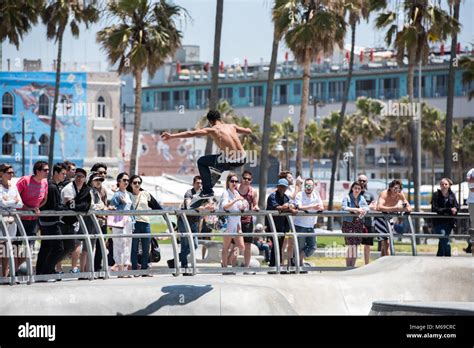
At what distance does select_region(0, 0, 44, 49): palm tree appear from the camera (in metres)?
45.8

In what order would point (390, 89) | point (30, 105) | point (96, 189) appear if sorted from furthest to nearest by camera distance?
point (390, 89) → point (30, 105) → point (96, 189)

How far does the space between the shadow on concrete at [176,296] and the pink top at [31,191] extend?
2663 millimetres

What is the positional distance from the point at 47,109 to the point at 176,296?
80.2 m

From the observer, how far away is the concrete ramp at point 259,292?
15750 mm

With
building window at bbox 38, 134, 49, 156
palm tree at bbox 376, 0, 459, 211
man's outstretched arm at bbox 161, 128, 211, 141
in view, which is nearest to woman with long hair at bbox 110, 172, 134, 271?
man's outstretched arm at bbox 161, 128, 211, 141

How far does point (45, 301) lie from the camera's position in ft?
51.0

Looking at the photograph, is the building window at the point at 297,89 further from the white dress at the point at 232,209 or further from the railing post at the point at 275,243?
the railing post at the point at 275,243

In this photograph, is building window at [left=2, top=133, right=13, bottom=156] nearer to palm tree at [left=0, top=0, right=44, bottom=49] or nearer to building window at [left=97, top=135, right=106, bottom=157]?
building window at [left=97, top=135, right=106, bottom=157]

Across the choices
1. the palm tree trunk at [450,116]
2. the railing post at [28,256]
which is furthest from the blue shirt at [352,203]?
the palm tree trunk at [450,116]

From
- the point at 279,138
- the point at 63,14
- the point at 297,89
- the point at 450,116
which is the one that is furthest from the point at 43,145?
the point at 450,116

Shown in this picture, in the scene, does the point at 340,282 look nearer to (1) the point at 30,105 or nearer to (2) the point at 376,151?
(1) the point at 30,105

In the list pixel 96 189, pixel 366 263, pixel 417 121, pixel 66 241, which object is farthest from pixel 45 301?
pixel 417 121

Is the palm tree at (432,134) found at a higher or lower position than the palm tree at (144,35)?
lower
